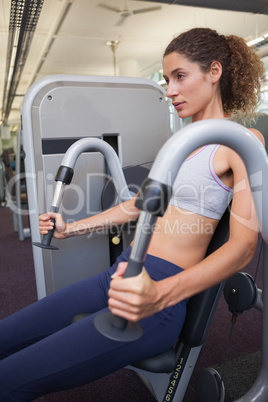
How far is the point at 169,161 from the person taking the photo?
1.77 feet

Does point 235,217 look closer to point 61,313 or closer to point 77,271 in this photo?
point 61,313

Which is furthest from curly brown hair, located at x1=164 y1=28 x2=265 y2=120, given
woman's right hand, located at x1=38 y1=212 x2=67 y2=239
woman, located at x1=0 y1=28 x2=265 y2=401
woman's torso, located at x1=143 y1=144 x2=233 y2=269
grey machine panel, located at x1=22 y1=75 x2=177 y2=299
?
woman's right hand, located at x1=38 y1=212 x2=67 y2=239

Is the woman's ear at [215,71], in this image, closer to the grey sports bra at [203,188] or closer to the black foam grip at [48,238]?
the grey sports bra at [203,188]

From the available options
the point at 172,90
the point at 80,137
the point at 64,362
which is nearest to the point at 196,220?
the point at 172,90

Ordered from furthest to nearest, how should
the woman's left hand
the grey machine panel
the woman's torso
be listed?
the grey machine panel < the woman's torso < the woman's left hand

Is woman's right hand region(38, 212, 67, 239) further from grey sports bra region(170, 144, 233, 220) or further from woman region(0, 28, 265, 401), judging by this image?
grey sports bra region(170, 144, 233, 220)

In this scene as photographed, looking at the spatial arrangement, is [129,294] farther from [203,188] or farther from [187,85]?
[187,85]

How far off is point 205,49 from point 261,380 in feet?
→ 3.43

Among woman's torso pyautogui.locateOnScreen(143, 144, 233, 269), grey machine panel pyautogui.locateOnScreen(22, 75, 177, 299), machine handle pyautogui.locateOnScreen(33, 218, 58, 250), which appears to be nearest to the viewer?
woman's torso pyautogui.locateOnScreen(143, 144, 233, 269)

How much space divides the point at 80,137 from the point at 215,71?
65 cm

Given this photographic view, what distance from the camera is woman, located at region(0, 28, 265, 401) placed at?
0.77 m

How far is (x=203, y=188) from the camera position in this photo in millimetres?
942

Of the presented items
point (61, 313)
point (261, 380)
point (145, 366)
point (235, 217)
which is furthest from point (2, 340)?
point (261, 380)

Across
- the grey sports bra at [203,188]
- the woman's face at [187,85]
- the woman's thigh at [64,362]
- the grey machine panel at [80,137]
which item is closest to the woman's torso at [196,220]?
the grey sports bra at [203,188]
